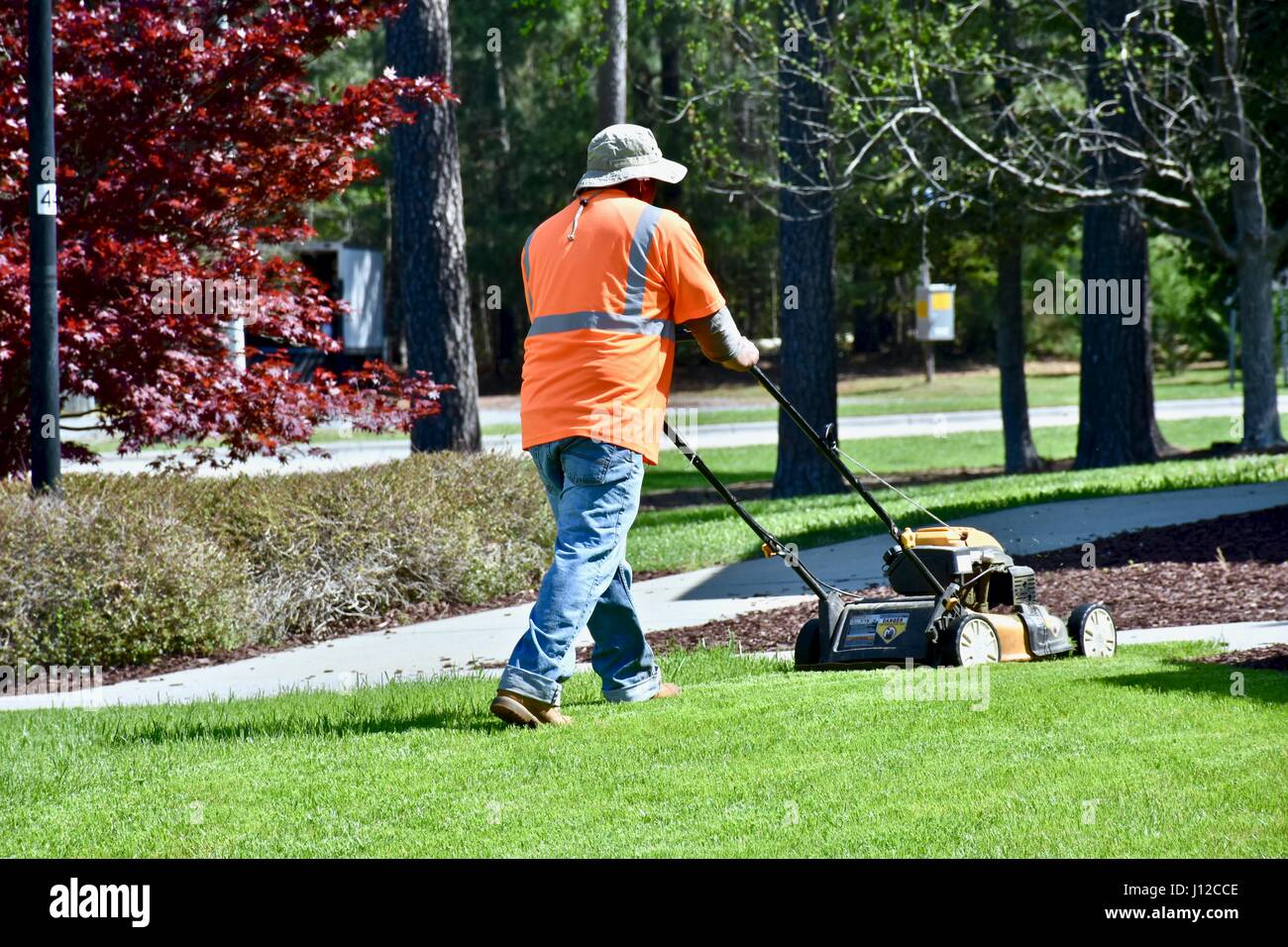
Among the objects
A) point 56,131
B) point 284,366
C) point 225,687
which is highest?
point 56,131

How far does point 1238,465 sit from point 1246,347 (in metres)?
3.41

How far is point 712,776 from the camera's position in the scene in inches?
207

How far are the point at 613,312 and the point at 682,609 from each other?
4467 millimetres

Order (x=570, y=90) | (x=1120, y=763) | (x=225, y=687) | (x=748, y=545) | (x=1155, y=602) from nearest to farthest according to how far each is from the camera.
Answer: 1. (x=1120, y=763)
2. (x=225, y=687)
3. (x=1155, y=602)
4. (x=748, y=545)
5. (x=570, y=90)

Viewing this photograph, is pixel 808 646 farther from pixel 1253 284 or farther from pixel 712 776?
pixel 1253 284

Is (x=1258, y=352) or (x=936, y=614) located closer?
(x=936, y=614)

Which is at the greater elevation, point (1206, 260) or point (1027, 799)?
point (1206, 260)

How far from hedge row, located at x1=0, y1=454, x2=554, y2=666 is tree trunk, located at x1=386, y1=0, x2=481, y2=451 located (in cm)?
320

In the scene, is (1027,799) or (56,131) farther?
(56,131)

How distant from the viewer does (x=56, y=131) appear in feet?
33.2

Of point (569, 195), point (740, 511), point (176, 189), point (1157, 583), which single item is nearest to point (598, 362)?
point (740, 511)
